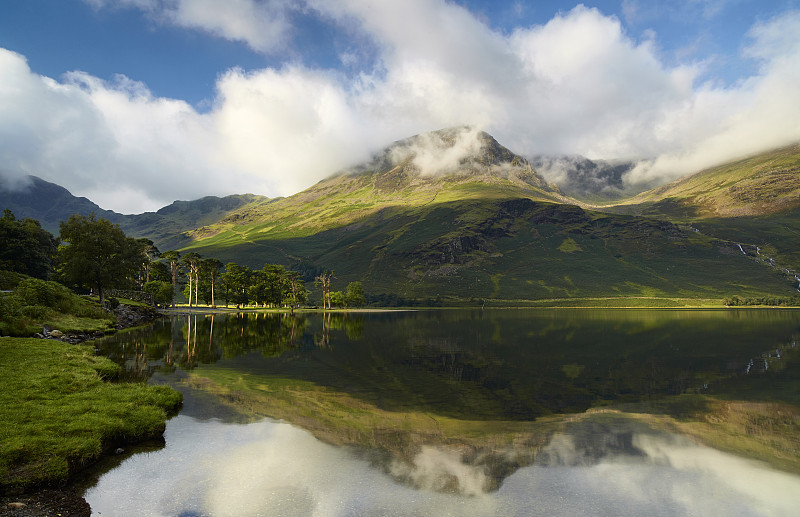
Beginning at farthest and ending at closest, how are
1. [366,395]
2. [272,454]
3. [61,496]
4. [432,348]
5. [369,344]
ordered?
1. [369,344]
2. [432,348]
3. [366,395]
4. [272,454]
5. [61,496]

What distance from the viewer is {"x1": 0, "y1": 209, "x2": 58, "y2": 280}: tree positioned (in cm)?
8450

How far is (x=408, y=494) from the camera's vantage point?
15.1m

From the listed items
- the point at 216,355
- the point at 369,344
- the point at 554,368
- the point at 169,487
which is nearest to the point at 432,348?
the point at 369,344

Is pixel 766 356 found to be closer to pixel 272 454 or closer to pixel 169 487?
pixel 272 454

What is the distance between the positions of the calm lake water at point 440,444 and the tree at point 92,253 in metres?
50.4

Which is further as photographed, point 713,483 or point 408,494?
point 713,483

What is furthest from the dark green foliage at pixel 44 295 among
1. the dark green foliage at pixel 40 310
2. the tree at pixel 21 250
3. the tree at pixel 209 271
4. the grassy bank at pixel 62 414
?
the tree at pixel 209 271

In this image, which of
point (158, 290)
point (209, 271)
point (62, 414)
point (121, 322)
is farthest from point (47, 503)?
point (209, 271)

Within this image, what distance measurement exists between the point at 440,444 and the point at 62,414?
17.9m

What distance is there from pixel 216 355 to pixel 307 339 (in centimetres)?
2192

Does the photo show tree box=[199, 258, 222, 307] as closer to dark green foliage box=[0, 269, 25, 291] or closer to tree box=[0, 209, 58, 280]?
tree box=[0, 209, 58, 280]

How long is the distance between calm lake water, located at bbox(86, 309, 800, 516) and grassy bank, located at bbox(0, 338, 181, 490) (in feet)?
4.97

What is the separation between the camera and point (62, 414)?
19.3 m

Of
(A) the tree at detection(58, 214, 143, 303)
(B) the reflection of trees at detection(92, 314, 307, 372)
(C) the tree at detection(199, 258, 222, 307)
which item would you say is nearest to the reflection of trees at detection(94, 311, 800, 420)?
(B) the reflection of trees at detection(92, 314, 307, 372)
